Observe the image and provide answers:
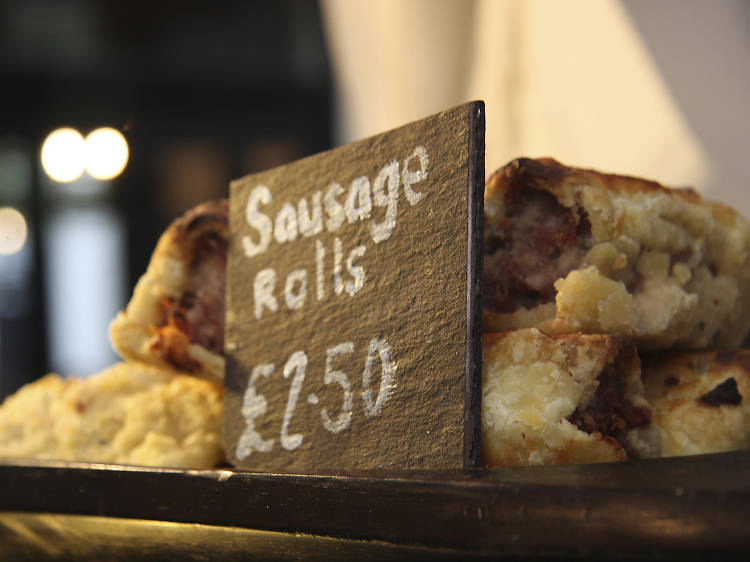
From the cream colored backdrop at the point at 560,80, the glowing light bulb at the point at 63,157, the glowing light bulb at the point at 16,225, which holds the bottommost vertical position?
the cream colored backdrop at the point at 560,80

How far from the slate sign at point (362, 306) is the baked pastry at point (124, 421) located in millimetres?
72

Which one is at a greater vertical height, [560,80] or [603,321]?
[560,80]

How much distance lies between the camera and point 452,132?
2.14 feet

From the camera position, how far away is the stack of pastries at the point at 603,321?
Result: 0.61m

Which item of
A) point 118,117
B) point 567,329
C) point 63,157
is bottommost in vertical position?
point 567,329

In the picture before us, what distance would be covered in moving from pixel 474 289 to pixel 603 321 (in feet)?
0.40

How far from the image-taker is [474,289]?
0.62 m

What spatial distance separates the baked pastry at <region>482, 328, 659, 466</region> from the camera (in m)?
0.60

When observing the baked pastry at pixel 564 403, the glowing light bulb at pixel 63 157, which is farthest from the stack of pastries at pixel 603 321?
the glowing light bulb at pixel 63 157

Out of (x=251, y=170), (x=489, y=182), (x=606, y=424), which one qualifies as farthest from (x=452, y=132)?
(x=251, y=170)

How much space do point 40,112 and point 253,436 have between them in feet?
13.2

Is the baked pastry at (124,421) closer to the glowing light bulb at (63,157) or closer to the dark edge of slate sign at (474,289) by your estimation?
the dark edge of slate sign at (474,289)

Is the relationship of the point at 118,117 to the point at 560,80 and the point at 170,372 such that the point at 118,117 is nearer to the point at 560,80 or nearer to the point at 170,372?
the point at 560,80

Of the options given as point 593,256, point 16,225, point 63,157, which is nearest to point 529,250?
point 593,256
